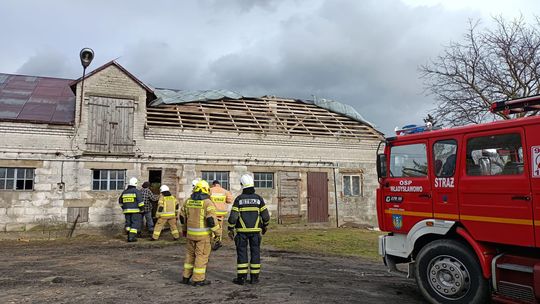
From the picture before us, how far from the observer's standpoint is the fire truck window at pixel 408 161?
5.42m

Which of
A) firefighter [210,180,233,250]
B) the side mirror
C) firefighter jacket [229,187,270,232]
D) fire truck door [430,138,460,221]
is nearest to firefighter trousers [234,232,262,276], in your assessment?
firefighter jacket [229,187,270,232]

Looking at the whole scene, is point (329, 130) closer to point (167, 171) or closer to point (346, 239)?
point (346, 239)

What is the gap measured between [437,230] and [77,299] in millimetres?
5188

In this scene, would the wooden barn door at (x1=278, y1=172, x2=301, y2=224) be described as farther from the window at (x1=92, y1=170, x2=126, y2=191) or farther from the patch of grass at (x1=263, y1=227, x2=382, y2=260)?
the window at (x1=92, y1=170, x2=126, y2=191)

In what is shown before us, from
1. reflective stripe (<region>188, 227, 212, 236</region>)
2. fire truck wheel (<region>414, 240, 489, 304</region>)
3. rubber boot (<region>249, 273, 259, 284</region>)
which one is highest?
reflective stripe (<region>188, 227, 212, 236</region>)

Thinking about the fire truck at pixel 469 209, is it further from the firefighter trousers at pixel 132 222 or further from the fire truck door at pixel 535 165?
the firefighter trousers at pixel 132 222

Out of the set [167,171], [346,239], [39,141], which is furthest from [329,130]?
[39,141]

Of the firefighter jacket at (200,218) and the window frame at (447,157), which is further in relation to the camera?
the firefighter jacket at (200,218)

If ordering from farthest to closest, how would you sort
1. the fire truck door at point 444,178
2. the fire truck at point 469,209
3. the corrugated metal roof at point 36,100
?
1. the corrugated metal roof at point 36,100
2. the fire truck door at point 444,178
3. the fire truck at point 469,209

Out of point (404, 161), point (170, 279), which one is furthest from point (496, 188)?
point (170, 279)

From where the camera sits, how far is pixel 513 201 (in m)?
4.33

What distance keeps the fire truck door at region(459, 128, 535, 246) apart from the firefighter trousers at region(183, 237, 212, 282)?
387 cm

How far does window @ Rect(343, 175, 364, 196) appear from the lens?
54.3ft

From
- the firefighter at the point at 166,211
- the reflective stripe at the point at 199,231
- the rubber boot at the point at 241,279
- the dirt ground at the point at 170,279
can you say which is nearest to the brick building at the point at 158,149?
the firefighter at the point at 166,211
